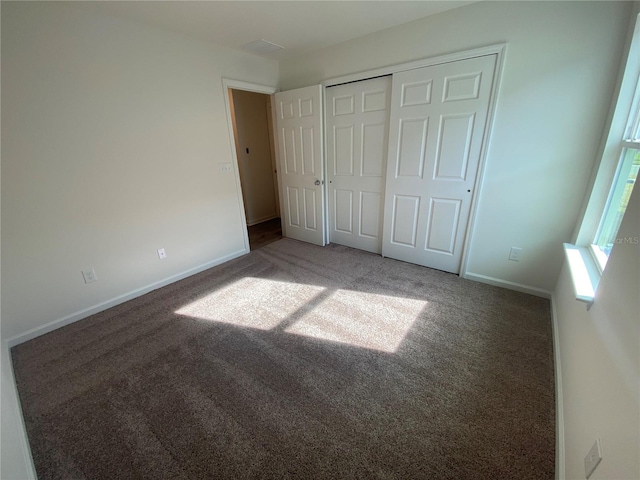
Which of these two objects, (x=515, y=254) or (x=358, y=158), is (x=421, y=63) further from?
(x=515, y=254)

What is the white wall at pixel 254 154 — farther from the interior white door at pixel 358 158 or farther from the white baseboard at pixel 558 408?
the white baseboard at pixel 558 408

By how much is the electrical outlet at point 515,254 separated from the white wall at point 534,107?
4 centimetres

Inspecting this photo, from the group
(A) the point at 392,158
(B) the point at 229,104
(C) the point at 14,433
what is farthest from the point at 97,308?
(A) the point at 392,158

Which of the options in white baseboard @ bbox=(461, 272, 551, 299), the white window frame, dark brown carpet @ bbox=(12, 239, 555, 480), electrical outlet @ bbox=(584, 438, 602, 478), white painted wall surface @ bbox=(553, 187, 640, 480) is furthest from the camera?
white baseboard @ bbox=(461, 272, 551, 299)

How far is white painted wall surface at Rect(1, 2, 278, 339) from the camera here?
5.93ft

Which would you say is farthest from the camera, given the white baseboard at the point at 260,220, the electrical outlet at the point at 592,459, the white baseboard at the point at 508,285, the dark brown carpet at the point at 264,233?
the white baseboard at the point at 260,220

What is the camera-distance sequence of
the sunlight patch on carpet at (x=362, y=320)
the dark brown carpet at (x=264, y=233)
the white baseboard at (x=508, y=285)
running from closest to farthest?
1. the sunlight patch on carpet at (x=362, y=320)
2. the white baseboard at (x=508, y=285)
3. the dark brown carpet at (x=264, y=233)

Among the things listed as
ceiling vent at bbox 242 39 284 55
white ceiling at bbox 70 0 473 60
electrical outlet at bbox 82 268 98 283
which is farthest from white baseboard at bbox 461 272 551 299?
electrical outlet at bbox 82 268 98 283

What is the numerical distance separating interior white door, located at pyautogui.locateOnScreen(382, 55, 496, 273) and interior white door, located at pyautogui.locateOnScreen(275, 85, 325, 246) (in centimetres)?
93

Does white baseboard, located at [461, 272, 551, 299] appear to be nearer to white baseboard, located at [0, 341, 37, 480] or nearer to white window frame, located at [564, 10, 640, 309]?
white window frame, located at [564, 10, 640, 309]

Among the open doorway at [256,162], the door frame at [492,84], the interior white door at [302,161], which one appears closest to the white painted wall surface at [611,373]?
the door frame at [492,84]

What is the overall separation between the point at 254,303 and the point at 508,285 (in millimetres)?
2388

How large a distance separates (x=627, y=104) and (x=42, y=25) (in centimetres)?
387

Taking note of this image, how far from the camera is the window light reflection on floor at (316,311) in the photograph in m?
1.96
